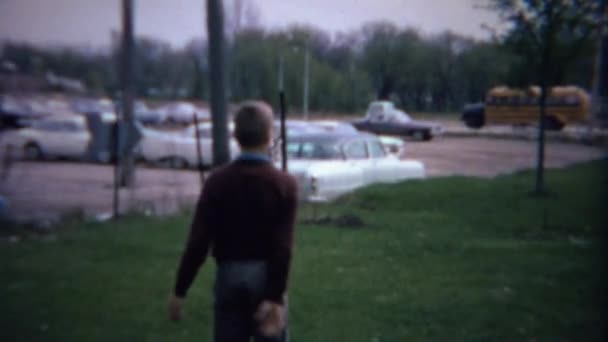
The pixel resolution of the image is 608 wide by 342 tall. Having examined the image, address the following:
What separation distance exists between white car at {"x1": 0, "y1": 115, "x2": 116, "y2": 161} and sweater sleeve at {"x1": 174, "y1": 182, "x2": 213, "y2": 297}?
22064mm

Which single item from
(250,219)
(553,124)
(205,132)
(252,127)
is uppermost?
(252,127)

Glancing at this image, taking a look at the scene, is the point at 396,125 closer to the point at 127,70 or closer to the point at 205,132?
the point at 205,132

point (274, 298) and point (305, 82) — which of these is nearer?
point (274, 298)

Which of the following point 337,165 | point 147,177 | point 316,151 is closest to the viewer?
point 337,165

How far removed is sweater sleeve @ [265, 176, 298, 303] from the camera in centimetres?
282

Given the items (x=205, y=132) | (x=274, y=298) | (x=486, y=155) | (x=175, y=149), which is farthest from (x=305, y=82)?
(x=274, y=298)

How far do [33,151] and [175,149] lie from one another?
19.7 feet

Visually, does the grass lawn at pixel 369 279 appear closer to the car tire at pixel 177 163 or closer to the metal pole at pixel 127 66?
the metal pole at pixel 127 66

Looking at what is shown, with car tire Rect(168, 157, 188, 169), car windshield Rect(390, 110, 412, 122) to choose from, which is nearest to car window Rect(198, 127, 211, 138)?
car tire Rect(168, 157, 188, 169)

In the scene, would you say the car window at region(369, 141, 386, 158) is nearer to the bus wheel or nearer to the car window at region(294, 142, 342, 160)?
the car window at region(294, 142, 342, 160)

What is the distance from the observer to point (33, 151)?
957 inches

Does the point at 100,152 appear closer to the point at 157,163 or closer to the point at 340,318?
the point at 157,163

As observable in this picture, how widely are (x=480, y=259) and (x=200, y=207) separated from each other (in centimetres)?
508

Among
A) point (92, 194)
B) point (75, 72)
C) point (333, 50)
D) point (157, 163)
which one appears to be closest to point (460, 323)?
point (92, 194)
